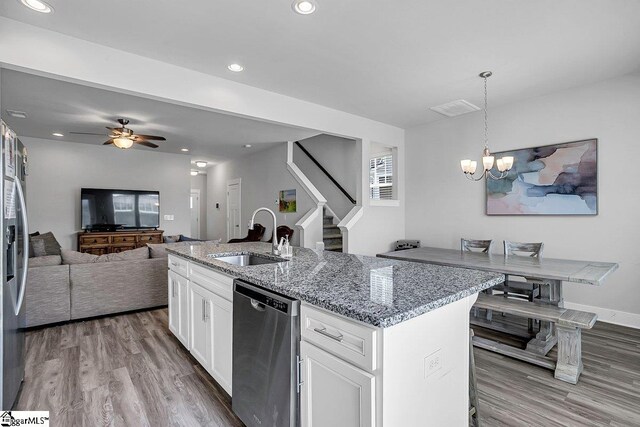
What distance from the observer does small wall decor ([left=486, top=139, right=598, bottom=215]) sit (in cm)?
374

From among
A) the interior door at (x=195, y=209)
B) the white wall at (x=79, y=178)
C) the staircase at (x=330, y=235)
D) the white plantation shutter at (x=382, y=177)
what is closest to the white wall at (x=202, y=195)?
the interior door at (x=195, y=209)

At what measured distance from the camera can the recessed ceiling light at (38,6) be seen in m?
2.22

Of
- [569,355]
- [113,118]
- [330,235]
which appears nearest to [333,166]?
[330,235]

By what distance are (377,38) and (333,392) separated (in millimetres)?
2686

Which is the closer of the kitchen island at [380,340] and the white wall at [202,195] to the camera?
the kitchen island at [380,340]

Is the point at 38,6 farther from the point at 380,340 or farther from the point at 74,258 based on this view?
the point at 380,340

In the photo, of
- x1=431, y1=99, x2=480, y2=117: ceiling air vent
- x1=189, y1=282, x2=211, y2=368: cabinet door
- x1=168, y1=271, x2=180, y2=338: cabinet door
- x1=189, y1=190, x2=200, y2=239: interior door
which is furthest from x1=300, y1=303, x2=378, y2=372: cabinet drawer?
x1=189, y1=190, x2=200, y2=239: interior door

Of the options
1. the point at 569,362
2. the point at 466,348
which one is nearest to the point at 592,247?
the point at 569,362

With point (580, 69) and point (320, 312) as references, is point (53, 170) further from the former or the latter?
point (580, 69)

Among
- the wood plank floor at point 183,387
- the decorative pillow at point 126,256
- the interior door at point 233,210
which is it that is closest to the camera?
the wood plank floor at point 183,387

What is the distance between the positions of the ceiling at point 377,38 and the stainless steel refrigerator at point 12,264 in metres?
1.19

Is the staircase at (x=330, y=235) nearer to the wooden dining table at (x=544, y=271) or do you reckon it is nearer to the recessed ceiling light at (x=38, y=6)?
the wooden dining table at (x=544, y=271)

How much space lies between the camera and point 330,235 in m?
6.32

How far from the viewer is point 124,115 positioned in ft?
15.5
